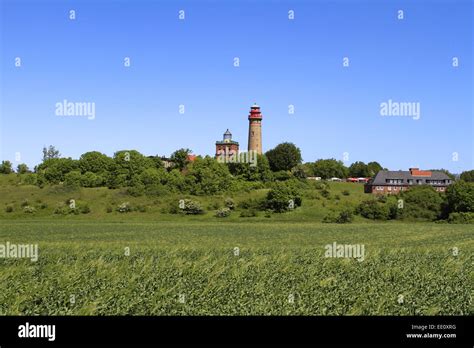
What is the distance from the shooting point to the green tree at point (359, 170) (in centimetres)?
17300

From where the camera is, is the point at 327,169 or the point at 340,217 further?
the point at 327,169

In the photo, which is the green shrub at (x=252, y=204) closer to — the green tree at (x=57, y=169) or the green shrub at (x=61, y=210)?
the green shrub at (x=61, y=210)

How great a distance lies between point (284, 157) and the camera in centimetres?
14500

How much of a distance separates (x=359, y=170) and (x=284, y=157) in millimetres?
39988

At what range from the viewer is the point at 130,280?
19.1 metres

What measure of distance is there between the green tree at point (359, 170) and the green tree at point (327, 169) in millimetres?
6076

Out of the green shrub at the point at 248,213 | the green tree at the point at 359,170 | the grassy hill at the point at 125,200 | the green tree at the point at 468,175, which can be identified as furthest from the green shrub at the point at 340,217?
the green tree at the point at 359,170

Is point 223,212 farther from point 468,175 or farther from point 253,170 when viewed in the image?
point 468,175

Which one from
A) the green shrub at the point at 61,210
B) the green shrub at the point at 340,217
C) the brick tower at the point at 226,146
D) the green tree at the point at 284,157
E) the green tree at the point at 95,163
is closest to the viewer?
the green shrub at the point at 340,217

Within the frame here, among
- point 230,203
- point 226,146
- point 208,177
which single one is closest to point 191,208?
point 230,203

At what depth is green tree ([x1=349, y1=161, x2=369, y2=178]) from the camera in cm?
17300
